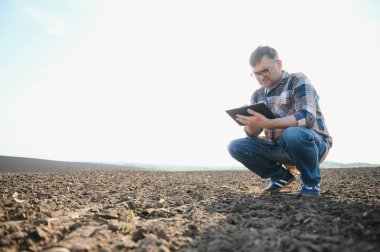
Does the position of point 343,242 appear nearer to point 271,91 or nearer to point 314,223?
point 314,223

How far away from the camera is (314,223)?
6.81ft

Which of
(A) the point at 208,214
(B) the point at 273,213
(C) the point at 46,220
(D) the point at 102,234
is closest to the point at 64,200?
(C) the point at 46,220

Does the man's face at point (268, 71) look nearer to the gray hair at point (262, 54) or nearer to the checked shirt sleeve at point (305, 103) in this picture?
the gray hair at point (262, 54)

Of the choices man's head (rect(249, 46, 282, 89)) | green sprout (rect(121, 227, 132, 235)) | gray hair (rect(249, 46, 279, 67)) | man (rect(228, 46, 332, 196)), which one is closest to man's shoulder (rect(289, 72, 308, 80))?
man (rect(228, 46, 332, 196))

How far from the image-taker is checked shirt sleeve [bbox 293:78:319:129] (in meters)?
3.16

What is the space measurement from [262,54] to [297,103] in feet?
2.66

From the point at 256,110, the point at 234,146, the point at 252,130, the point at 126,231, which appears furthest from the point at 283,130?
the point at 126,231

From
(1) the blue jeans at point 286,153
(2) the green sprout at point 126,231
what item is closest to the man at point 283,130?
(1) the blue jeans at point 286,153

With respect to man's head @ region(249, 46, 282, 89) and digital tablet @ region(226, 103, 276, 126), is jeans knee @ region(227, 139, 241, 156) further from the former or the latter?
man's head @ region(249, 46, 282, 89)

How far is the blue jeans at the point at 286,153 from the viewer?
316cm

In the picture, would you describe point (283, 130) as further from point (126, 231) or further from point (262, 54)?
point (126, 231)

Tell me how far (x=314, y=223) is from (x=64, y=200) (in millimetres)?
3071

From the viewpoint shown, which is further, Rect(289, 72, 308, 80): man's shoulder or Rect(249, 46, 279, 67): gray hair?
Rect(249, 46, 279, 67): gray hair

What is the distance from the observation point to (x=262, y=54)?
3.51 meters
